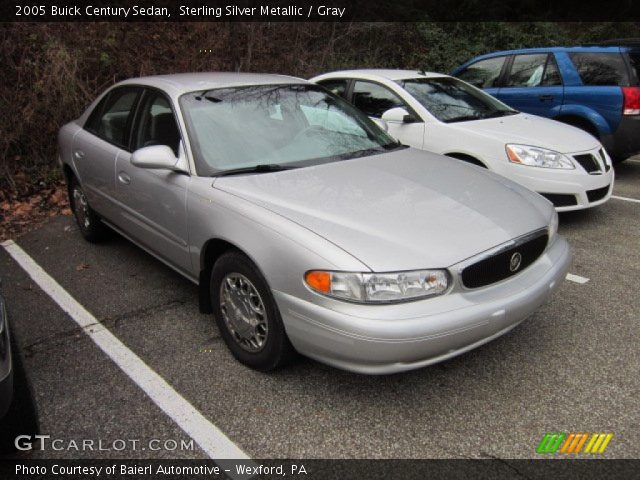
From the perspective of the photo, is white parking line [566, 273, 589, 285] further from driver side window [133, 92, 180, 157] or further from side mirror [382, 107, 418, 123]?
driver side window [133, 92, 180, 157]

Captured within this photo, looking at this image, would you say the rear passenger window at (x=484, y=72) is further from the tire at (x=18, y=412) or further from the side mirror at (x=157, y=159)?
the tire at (x=18, y=412)

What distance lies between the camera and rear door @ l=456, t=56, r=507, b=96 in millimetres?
7740

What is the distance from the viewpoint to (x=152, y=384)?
9.71 feet

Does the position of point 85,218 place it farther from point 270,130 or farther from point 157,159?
point 270,130

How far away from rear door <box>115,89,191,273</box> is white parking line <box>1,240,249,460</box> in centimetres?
63

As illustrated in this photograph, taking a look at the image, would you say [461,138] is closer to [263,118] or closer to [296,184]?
[263,118]

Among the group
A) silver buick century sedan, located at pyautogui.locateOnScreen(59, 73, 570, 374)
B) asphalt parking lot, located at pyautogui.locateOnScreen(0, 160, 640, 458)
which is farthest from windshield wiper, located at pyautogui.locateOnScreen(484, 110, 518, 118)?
asphalt parking lot, located at pyautogui.locateOnScreen(0, 160, 640, 458)

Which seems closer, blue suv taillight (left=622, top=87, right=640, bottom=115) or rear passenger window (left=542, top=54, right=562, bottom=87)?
blue suv taillight (left=622, top=87, right=640, bottom=115)

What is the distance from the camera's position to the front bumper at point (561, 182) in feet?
16.3

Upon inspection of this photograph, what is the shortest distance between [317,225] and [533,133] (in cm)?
352

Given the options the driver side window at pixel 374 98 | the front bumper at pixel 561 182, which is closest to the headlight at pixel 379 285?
the front bumper at pixel 561 182

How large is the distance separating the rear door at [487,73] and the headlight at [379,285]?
605 cm

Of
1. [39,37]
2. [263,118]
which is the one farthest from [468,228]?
[39,37]

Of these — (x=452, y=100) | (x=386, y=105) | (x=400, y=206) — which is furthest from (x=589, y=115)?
(x=400, y=206)
